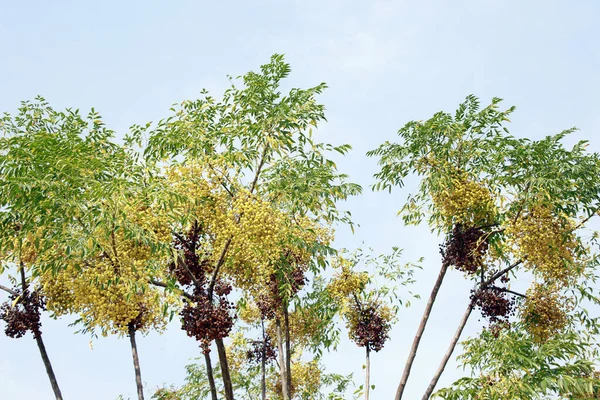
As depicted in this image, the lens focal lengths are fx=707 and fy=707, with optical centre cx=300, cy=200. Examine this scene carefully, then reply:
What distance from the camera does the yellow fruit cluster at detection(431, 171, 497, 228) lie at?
36.6ft

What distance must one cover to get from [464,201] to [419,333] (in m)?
Result: 2.30

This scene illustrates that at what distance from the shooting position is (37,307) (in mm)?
10336

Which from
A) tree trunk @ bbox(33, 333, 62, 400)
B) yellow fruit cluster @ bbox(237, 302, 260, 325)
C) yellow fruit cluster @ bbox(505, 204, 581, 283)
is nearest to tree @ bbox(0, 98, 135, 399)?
tree trunk @ bbox(33, 333, 62, 400)

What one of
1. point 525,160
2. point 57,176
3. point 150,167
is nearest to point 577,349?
point 525,160

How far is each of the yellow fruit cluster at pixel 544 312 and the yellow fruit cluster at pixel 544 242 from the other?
833 mm

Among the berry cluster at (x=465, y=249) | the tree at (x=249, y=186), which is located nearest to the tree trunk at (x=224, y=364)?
the tree at (x=249, y=186)

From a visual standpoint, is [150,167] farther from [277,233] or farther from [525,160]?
[525,160]

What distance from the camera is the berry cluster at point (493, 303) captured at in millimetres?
11640

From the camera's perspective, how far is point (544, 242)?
34.4 ft

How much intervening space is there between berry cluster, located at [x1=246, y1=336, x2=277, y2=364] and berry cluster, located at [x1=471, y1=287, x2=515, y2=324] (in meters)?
3.73

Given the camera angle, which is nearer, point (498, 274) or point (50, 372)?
point (50, 372)

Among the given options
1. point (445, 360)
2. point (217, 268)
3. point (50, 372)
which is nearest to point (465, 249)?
point (445, 360)

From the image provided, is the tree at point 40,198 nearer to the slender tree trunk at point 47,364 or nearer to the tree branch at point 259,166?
the slender tree trunk at point 47,364

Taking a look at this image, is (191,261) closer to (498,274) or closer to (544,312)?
(498,274)
